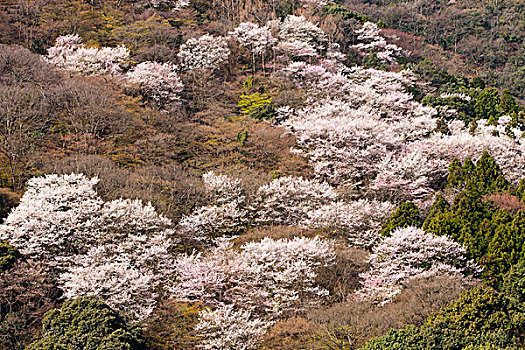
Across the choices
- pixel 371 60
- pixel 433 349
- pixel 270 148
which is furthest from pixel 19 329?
pixel 371 60

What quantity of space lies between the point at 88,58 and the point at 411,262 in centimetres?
2658

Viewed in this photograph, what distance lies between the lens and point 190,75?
39812mm

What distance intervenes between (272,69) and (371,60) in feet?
30.3

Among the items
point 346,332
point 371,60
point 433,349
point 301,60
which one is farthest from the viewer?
point 371,60

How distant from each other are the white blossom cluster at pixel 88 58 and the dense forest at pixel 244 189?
6.2 inches

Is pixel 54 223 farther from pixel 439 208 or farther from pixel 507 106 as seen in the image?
pixel 507 106

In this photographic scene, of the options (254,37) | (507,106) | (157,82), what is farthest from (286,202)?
(507,106)

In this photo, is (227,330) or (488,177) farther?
(488,177)

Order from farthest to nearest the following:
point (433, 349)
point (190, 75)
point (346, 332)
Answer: point (190, 75) < point (346, 332) < point (433, 349)

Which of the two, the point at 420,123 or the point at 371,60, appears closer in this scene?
the point at 420,123

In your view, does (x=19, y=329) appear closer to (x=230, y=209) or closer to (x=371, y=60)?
(x=230, y=209)

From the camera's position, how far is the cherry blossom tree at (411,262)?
1916cm

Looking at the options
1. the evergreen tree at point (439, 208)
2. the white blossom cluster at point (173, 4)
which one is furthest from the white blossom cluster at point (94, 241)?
the white blossom cluster at point (173, 4)

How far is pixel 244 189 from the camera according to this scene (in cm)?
2627
